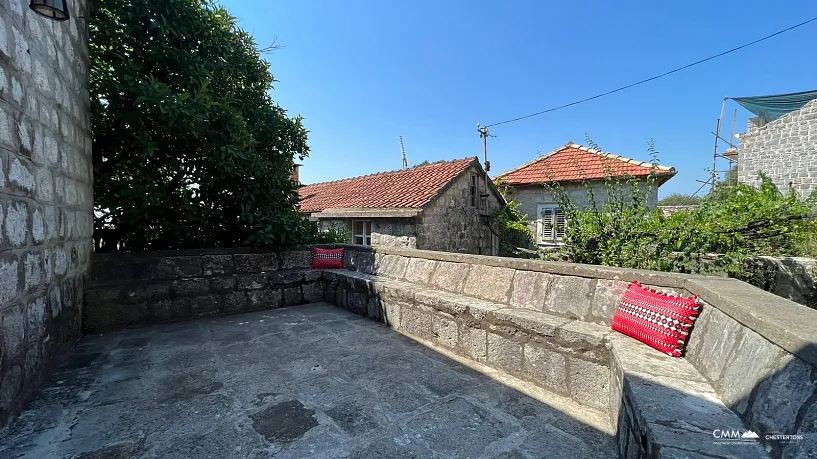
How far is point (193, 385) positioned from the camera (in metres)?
2.23

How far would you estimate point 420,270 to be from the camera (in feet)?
12.0

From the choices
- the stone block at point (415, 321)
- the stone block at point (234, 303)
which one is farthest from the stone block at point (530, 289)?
the stone block at point (234, 303)

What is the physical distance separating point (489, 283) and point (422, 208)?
15.8ft

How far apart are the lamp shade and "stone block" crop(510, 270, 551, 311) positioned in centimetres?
333

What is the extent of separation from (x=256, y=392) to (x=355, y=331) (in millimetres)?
→ 1288

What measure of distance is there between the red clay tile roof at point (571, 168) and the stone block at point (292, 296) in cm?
676

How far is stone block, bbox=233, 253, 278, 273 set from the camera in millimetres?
4246

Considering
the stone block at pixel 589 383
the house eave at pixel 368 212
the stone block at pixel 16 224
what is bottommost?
the stone block at pixel 589 383

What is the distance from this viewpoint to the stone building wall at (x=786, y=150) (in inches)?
389

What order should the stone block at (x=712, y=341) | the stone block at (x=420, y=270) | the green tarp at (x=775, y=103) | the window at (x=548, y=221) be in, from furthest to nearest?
1. the green tarp at (x=775, y=103)
2. the window at (x=548, y=221)
3. the stone block at (x=420, y=270)
4. the stone block at (x=712, y=341)

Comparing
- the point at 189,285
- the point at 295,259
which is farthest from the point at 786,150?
the point at 189,285

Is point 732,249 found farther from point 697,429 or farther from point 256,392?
point 256,392

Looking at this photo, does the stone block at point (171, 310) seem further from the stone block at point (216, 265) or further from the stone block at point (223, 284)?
the stone block at point (216, 265)

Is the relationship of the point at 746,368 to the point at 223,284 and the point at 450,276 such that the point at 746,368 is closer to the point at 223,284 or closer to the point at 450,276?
the point at 450,276
